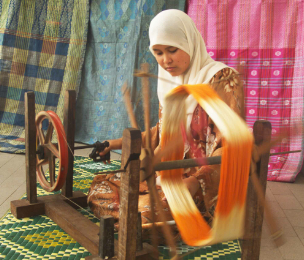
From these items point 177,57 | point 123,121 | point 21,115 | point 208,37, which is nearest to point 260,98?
point 208,37

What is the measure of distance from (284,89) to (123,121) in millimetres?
1471

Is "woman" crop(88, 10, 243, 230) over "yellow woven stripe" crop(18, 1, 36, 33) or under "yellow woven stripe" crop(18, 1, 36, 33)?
under

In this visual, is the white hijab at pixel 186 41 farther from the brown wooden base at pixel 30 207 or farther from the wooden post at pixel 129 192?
the brown wooden base at pixel 30 207

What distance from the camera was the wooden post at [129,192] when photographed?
3.75 ft

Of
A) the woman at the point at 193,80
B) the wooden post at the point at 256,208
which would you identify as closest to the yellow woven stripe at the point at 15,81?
the woman at the point at 193,80

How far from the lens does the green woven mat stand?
1784mm

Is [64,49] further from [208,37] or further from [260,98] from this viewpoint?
[260,98]

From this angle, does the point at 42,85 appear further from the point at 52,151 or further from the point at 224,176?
the point at 224,176

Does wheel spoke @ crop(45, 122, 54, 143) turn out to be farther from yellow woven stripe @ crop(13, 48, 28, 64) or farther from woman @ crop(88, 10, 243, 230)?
yellow woven stripe @ crop(13, 48, 28, 64)

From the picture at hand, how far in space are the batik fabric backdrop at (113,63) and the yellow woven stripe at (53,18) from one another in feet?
1.11

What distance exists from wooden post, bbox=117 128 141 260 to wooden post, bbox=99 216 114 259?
27 centimetres

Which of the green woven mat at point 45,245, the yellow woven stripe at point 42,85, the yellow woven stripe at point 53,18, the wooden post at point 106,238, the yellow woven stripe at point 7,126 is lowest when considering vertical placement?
the green woven mat at point 45,245

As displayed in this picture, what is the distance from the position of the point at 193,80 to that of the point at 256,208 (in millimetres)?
767

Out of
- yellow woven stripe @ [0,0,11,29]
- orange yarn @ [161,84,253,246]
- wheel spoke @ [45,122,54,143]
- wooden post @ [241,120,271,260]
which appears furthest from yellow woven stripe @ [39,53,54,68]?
wooden post @ [241,120,271,260]
